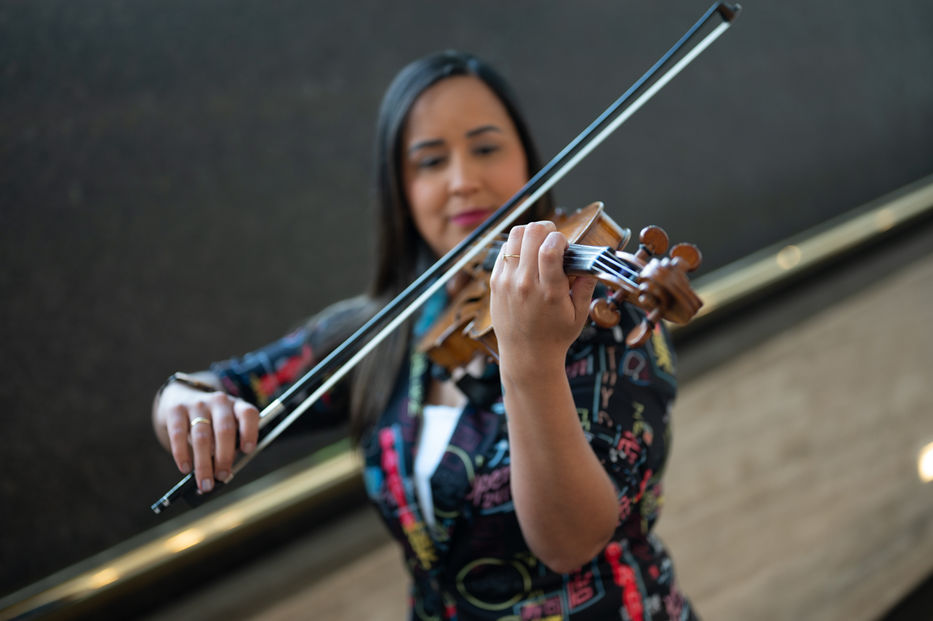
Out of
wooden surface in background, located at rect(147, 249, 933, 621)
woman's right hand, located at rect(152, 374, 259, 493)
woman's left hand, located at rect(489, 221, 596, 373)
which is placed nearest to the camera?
woman's left hand, located at rect(489, 221, 596, 373)

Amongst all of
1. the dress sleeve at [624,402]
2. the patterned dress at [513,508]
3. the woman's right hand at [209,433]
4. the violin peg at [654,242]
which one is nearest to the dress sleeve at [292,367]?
the patterned dress at [513,508]

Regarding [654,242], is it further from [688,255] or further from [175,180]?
[175,180]

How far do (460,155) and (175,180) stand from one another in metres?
0.67

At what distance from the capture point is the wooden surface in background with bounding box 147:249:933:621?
1408 mm

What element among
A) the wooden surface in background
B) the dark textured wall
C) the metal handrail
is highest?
the dark textured wall

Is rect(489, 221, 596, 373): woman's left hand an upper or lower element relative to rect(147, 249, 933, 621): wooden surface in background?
upper

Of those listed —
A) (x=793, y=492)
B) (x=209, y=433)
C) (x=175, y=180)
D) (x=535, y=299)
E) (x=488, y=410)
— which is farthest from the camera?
(x=793, y=492)

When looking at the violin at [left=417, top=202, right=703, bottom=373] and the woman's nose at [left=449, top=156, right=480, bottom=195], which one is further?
the woman's nose at [left=449, top=156, right=480, bottom=195]

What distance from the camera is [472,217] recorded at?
2.71 ft

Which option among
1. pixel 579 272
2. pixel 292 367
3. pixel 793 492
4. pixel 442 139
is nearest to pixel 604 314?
pixel 579 272

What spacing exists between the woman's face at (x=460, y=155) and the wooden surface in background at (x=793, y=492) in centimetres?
81

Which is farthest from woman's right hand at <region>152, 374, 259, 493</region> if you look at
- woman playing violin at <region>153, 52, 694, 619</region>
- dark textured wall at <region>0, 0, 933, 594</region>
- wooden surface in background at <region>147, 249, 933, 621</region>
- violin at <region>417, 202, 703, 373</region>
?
wooden surface in background at <region>147, 249, 933, 621</region>

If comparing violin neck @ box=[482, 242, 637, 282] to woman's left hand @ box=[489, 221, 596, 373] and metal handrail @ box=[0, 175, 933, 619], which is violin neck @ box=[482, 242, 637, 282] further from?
metal handrail @ box=[0, 175, 933, 619]

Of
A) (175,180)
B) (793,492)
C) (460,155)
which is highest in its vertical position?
(175,180)
